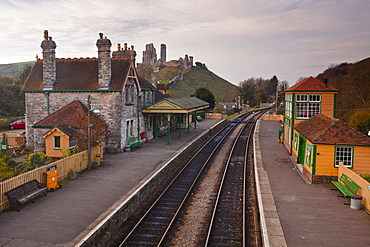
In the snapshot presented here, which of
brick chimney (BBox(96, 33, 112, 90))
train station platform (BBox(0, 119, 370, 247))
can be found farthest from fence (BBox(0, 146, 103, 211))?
brick chimney (BBox(96, 33, 112, 90))

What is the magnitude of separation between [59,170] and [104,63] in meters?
10.5

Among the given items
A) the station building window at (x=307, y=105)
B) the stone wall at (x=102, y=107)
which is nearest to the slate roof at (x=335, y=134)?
the station building window at (x=307, y=105)

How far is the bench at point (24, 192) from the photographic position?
448 inches

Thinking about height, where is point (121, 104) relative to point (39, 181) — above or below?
above

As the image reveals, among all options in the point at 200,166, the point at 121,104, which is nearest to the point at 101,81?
the point at 121,104

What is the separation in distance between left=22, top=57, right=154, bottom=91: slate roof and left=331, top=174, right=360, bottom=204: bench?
15424 mm

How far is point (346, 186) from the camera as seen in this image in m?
13.7

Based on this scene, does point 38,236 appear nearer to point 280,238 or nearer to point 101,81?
point 280,238

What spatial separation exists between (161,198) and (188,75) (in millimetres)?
122367

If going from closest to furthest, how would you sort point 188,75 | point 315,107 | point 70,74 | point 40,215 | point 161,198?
1. point 40,215
2. point 161,198
3. point 315,107
4. point 70,74
5. point 188,75

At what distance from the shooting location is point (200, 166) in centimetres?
2184

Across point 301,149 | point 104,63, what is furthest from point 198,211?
point 104,63

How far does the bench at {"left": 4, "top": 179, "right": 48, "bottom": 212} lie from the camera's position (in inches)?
448

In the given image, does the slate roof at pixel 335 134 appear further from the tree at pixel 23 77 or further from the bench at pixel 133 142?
the tree at pixel 23 77
